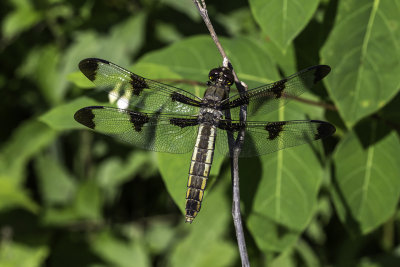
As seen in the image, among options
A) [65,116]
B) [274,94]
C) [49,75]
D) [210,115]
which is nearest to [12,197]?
[49,75]

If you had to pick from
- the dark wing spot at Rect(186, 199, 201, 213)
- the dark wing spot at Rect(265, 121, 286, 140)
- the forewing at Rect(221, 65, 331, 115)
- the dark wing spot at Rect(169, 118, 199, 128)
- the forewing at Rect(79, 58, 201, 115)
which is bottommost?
the dark wing spot at Rect(186, 199, 201, 213)

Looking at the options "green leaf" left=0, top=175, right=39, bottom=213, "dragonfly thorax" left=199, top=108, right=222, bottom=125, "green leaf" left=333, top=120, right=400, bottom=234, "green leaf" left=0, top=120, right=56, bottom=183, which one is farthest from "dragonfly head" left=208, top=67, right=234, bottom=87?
"green leaf" left=0, top=175, right=39, bottom=213

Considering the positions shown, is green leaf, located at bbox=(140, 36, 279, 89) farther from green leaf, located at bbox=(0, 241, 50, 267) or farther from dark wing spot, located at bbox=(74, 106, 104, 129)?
green leaf, located at bbox=(0, 241, 50, 267)

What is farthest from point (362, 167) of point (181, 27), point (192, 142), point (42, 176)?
point (42, 176)

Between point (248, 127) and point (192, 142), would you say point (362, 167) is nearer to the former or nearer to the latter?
point (248, 127)

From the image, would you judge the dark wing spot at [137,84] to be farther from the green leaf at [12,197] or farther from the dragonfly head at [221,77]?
the green leaf at [12,197]

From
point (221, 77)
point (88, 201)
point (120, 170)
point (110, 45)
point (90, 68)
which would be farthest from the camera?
point (120, 170)

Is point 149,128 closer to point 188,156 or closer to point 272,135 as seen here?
point 188,156
